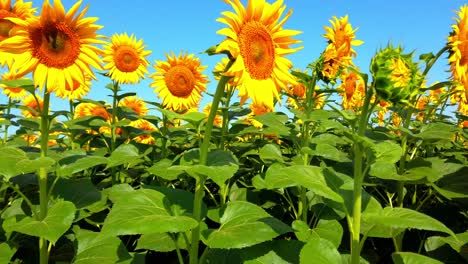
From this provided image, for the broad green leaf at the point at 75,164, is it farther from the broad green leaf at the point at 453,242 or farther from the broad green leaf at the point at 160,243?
the broad green leaf at the point at 453,242

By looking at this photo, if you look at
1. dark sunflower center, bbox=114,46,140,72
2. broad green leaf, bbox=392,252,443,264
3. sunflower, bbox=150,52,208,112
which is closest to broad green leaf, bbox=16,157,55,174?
broad green leaf, bbox=392,252,443,264

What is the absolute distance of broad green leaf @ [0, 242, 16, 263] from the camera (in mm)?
2775

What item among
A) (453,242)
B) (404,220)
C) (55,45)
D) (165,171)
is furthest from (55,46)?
(453,242)

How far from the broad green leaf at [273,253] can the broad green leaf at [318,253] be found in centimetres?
32

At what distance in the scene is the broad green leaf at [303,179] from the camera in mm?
2127

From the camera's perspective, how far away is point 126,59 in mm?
6047

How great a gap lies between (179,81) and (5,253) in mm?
3269

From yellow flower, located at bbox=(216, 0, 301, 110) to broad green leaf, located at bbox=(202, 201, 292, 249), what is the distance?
0.64 meters

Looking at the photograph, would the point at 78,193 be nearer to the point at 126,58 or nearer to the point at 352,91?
the point at 126,58

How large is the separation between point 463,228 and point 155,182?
9.07ft

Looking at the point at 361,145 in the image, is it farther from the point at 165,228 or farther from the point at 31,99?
the point at 31,99

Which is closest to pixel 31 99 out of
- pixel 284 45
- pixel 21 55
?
pixel 21 55

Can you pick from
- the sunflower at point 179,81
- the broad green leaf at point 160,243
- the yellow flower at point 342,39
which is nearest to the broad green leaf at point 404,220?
the broad green leaf at point 160,243

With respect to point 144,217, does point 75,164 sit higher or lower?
higher
